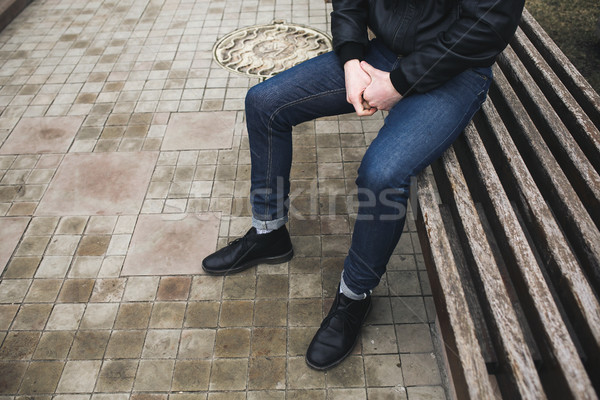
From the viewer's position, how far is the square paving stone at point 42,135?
351 cm

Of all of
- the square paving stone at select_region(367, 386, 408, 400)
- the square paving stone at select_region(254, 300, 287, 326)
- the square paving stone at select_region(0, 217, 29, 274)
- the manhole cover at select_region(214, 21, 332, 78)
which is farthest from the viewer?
the manhole cover at select_region(214, 21, 332, 78)

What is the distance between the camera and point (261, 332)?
2.34 m

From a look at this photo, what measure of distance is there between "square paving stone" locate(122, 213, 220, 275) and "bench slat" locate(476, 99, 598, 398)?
159 cm

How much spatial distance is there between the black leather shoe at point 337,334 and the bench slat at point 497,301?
0.71 m

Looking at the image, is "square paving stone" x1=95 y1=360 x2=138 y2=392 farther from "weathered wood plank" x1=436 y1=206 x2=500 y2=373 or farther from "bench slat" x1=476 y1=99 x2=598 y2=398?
"bench slat" x1=476 y1=99 x2=598 y2=398

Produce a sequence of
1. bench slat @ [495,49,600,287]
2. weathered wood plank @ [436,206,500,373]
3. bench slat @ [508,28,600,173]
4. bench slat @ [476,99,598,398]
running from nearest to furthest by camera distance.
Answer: bench slat @ [476,99,598,398], bench slat @ [495,49,600,287], weathered wood plank @ [436,206,500,373], bench slat @ [508,28,600,173]

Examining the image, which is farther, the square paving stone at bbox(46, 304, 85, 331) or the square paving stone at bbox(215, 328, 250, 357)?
the square paving stone at bbox(46, 304, 85, 331)

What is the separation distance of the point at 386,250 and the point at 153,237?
1.48 m

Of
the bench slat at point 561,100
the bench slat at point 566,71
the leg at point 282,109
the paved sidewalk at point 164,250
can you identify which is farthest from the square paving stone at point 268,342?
the bench slat at point 566,71

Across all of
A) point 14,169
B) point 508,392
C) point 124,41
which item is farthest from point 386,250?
point 124,41

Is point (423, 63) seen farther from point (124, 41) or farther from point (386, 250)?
point (124, 41)

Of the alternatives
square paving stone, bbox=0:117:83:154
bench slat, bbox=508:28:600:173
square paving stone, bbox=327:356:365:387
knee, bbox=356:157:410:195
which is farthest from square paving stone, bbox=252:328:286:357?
square paving stone, bbox=0:117:83:154

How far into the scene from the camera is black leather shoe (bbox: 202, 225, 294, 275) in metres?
2.56

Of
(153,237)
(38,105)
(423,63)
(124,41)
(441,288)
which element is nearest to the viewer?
(441,288)
